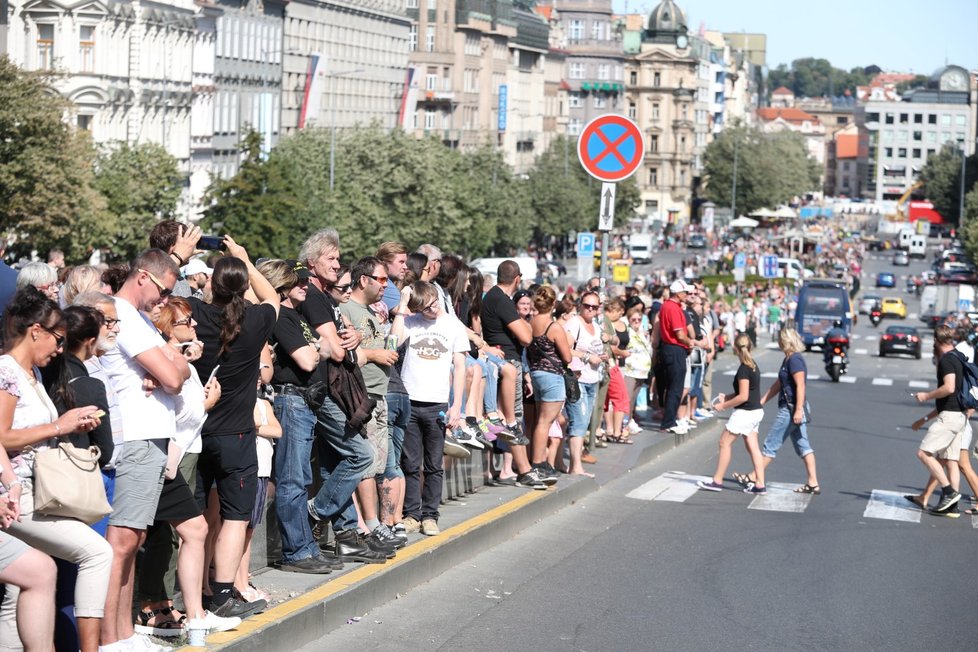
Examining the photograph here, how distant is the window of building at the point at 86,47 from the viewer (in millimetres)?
64438

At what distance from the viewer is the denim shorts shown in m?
16.5

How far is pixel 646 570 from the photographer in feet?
43.5

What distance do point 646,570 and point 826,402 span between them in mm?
25185

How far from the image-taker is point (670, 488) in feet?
61.5

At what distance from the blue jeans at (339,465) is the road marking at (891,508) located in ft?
23.5

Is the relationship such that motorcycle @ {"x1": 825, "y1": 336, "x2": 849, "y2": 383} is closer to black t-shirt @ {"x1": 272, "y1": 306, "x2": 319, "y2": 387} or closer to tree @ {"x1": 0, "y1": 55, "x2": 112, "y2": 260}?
tree @ {"x1": 0, "y1": 55, "x2": 112, "y2": 260}

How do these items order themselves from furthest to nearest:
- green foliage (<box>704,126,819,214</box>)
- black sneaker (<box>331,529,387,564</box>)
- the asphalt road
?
1. green foliage (<box>704,126,819,214</box>)
2. black sneaker (<box>331,529,387,564</box>)
3. the asphalt road

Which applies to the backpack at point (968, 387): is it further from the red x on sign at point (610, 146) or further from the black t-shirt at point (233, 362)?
the black t-shirt at point (233, 362)

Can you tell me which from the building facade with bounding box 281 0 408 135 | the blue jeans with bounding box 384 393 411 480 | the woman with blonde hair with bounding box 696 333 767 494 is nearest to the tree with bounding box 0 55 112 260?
the woman with blonde hair with bounding box 696 333 767 494

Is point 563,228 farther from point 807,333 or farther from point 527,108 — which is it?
point 807,333

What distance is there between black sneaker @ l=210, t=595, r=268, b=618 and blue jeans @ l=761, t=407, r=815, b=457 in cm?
1000

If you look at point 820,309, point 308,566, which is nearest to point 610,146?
point 308,566

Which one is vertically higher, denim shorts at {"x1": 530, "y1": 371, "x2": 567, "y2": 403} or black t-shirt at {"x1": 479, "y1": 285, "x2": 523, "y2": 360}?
black t-shirt at {"x1": 479, "y1": 285, "x2": 523, "y2": 360}

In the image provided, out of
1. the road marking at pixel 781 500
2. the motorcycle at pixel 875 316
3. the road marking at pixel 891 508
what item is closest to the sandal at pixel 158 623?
the road marking at pixel 781 500
